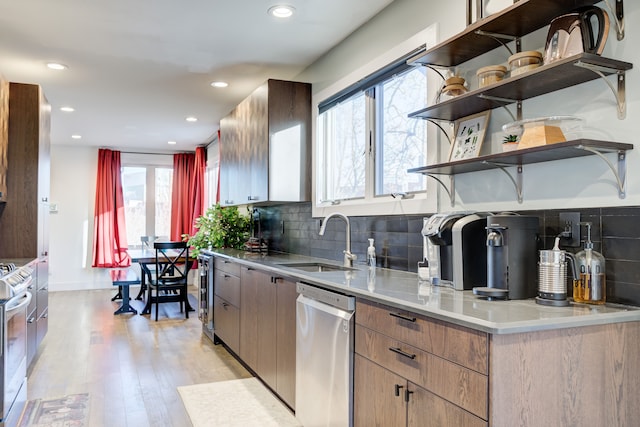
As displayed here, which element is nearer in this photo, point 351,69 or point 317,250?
point 351,69

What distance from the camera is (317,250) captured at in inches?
154

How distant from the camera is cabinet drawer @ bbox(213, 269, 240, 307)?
3845 millimetres

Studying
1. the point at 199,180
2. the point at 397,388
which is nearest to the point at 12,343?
the point at 397,388

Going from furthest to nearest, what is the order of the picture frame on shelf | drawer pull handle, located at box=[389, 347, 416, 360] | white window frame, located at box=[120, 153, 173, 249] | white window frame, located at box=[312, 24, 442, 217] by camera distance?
1. white window frame, located at box=[120, 153, 173, 249]
2. white window frame, located at box=[312, 24, 442, 217]
3. the picture frame on shelf
4. drawer pull handle, located at box=[389, 347, 416, 360]

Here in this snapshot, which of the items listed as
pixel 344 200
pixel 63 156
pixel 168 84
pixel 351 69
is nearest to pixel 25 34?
pixel 168 84

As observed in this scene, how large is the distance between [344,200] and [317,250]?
22.0 inches

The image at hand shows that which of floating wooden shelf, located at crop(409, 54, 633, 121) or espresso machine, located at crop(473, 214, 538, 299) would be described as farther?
espresso machine, located at crop(473, 214, 538, 299)

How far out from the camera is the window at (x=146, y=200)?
8602 mm

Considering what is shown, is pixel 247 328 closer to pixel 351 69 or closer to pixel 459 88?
pixel 351 69

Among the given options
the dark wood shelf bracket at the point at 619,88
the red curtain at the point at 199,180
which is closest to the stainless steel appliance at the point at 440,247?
the dark wood shelf bracket at the point at 619,88

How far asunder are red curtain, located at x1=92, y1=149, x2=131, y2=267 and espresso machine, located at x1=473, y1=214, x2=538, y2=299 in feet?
25.0

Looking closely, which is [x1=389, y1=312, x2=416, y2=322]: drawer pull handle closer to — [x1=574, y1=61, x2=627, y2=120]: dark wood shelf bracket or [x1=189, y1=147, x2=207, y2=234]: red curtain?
[x1=574, y1=61, x2=627, y2=120]: dark wood shelf bracket

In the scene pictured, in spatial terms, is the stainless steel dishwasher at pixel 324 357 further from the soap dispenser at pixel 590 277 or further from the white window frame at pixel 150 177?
the white window frame at pixel 150 177

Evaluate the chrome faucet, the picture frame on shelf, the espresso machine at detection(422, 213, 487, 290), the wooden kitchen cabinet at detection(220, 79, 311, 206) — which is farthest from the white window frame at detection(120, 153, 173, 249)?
the espresso machine at detection(422, 213, 487, 290)
